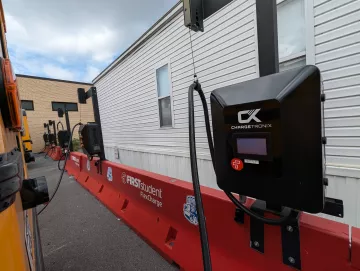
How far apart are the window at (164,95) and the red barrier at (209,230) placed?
2.75 meters

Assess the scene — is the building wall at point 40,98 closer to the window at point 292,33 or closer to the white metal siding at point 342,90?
the window at point 292,33

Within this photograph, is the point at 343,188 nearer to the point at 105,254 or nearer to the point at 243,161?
the point at 243,161

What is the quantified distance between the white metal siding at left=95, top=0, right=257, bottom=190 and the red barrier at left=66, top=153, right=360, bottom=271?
2082 mm

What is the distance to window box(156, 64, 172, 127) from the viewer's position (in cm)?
543

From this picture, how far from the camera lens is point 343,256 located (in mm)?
894

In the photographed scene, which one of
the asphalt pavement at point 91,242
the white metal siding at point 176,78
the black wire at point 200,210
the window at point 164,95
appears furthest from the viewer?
the window at point 164,95

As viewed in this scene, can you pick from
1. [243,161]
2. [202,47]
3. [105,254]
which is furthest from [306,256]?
[202,47]

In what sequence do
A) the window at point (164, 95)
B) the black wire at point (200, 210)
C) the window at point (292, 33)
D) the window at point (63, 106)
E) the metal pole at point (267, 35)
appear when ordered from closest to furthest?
the black wire at point (200, 210), the metal pole at point (267, 35), the window at point (292, 33), the window at point (164, 95), the window at point (63, 106)

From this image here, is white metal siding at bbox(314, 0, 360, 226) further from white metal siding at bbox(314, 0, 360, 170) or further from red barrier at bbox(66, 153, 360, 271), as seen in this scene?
red barrier at bbox(66, 153, 360, 271)

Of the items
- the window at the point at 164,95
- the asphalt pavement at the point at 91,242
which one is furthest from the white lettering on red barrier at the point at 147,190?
the window at the point at 164,95

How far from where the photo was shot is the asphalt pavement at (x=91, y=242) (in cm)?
198

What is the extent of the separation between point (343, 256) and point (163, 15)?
18.5ft

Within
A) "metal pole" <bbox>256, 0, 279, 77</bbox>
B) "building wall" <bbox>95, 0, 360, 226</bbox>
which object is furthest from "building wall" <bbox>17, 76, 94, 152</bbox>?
"metal pole" <bbox>256, 0, 279, 77</bbox>

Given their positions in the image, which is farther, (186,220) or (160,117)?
(160,117)
